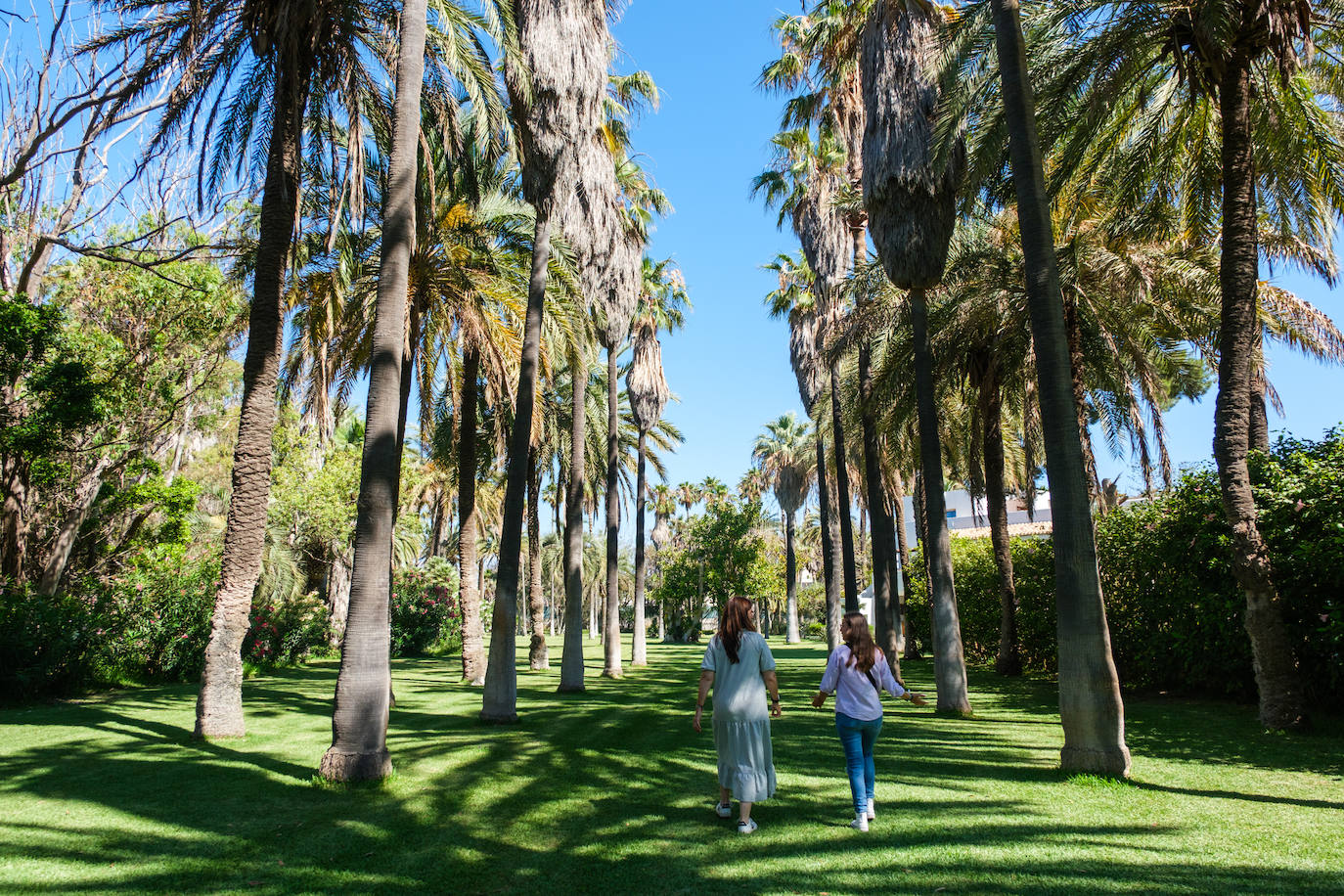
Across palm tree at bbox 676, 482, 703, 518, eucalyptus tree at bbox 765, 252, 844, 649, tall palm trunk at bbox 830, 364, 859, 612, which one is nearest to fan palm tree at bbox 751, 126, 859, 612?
tall palm trunk at bbox 830, 364, 859, 612

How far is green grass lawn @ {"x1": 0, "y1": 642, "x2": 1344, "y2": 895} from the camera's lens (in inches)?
186

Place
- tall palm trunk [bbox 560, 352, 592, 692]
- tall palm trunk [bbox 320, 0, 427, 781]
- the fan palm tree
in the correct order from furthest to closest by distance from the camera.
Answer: the fan palm tree → tall palm trunk [bbox 560, 352, 592, 692] → tall palm trunk [bbox 320, 0, 427, 781]

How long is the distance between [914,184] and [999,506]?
8.19 metres

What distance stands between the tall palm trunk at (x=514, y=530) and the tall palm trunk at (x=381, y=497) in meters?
3.03

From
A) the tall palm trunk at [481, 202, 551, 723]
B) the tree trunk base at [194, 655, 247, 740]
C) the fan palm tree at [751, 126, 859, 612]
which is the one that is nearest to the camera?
the tree trunk base at [194, 655, 247, 740]

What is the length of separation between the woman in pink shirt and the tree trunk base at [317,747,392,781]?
4630 millimetres

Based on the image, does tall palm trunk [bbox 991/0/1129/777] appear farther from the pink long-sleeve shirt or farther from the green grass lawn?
the pink long-sleeve shirt

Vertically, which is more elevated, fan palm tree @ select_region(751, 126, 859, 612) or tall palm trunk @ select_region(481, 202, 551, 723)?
fan palm tree @ select_region(751, 126, 859, 612)

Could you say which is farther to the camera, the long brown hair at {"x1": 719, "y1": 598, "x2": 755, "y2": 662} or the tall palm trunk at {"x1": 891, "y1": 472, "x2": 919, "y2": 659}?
the tall palm trunk at {"x1": 891, "y1": 472, "x2": 919, "y2": 659}

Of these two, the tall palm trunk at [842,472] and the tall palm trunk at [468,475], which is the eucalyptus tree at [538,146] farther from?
the tall palm trunk at [842,472]

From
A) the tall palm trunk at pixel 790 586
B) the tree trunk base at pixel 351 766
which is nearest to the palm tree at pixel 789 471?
the tall palm trunk at pixel 790 586

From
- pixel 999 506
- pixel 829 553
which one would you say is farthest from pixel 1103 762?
pixel 829 553

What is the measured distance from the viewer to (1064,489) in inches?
305

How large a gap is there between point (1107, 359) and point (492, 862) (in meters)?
15.3
